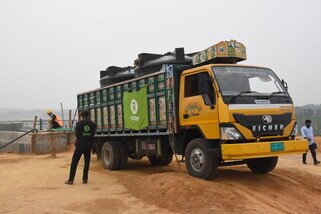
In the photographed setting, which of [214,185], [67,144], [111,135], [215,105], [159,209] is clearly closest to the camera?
[159,209]

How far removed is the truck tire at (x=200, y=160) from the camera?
8.49m

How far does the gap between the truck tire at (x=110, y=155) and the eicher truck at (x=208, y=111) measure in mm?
44

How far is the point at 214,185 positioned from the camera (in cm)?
788

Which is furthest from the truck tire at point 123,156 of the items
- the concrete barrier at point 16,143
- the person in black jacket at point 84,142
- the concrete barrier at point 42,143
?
the concrete barrier at point 16,143

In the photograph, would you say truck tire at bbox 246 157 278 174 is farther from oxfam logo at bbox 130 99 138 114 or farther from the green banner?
oxfam logo at bbox 130 99 138 114

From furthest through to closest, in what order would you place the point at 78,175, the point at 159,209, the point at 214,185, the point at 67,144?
the point at 67,144, the point at 78,175, the point at 214,185, the point at 159,209

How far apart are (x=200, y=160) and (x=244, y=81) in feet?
6.47

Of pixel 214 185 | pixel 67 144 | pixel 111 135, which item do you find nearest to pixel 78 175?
Answer: pixel 111 135

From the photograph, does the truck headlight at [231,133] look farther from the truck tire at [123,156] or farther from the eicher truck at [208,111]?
the truck tire at [123,156]

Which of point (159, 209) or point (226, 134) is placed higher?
point (226, 134)

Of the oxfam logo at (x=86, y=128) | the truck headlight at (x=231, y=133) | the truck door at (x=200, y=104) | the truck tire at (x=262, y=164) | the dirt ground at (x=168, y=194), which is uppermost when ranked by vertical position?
the truck door at (x=200, y=104)

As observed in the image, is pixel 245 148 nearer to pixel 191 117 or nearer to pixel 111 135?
Result: pixel 191 117

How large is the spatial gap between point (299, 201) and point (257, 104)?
2091 millimetres

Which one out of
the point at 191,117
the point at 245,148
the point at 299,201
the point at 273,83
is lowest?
the point at 299,201
